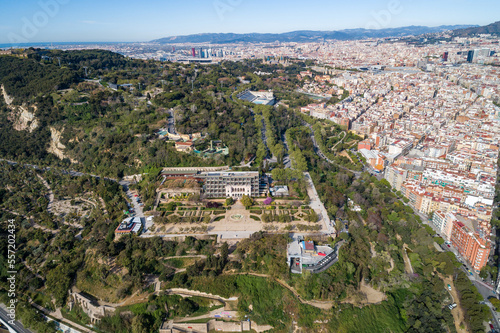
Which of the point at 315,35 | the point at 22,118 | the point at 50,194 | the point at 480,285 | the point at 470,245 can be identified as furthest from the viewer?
the point at 315,35

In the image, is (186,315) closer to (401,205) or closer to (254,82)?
(401,205)

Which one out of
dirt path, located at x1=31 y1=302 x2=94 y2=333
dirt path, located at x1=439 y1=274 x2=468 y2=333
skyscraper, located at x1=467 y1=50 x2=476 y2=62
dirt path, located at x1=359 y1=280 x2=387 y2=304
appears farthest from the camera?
skyscraper, located at x1=467 y1=50 x2=476 y2=62

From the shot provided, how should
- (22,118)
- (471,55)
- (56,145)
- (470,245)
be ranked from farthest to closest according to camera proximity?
(471,55) < (22,118) < (56,145) < (470,245)

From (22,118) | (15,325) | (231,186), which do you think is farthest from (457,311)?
(22,118)

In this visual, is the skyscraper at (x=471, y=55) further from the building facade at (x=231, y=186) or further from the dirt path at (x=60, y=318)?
the dirt path at (x=60, y=318)

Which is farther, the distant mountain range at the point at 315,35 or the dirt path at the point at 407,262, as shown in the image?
the distant mountain range at the point at 315,35

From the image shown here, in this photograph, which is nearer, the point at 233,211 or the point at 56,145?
the point at 233,211

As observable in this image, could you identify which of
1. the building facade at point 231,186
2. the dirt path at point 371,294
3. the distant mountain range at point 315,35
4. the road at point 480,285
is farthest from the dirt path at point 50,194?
the distant mountain range at point 315,35

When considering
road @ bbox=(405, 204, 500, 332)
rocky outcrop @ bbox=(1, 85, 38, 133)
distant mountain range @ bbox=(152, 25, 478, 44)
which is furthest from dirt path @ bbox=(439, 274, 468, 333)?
distant mountain range @ bbox=(152, 25, 478, 44)

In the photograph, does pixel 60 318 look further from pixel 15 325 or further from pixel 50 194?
pixel 50 194

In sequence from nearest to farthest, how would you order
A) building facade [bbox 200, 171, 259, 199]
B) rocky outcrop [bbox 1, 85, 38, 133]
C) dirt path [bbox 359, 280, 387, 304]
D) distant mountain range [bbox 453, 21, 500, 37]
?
dirt path [bbox 359, 280, 387, 304] → building facade [bbox 200, 171, 259, 199] → rocky outcrop [bbox 1, 85, 38, 133] → distant mountain range [bbox 453, 21, 500, 37]

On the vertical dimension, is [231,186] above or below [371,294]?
above

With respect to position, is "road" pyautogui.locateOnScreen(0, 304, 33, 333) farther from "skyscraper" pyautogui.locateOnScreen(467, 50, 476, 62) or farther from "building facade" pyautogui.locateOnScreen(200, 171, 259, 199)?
"skyscraper" pyautogui.locateOnScreen(467, 50, 476, 62)

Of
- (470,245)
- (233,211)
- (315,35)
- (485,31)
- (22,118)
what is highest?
(315,35)
